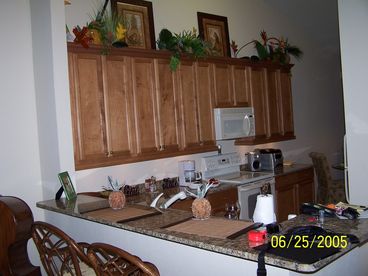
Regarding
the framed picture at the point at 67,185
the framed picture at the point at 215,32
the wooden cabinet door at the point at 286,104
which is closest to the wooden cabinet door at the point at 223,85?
the framed picture at the point at 215,32

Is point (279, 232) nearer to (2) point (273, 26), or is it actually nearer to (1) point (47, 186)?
(1) point (47, 186)

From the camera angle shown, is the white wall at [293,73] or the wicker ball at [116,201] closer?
the wicker ball at [116,201]

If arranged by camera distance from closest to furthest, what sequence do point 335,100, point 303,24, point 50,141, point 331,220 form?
point 331,220 → point 50,141 → point 303,24 → point 335,100

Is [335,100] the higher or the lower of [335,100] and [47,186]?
the higher

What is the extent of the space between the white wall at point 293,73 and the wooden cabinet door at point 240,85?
566 mm

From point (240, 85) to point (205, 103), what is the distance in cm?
69

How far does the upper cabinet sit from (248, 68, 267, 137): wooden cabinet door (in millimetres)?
22

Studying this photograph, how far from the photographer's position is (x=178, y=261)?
188 cm

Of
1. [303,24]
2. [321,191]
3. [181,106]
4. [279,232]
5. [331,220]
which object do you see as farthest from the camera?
[303,24]

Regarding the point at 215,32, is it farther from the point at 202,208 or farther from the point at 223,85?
the point at 202,208

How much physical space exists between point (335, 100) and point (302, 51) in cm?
143

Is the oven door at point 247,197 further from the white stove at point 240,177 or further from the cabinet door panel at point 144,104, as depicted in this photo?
the cabinet door panel at point 144,104

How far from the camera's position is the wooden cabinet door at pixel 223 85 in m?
4.30

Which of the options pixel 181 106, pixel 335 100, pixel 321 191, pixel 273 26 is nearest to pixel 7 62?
pixel 181 106
